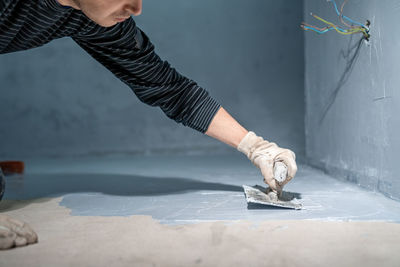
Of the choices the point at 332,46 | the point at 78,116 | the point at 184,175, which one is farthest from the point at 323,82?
the point at 78,116

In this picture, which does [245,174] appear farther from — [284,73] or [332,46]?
[284,73]

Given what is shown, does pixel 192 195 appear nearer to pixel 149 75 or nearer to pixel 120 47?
pixel 149 75

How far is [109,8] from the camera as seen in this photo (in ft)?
3.12

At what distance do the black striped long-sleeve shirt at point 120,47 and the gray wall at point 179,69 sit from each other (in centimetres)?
217

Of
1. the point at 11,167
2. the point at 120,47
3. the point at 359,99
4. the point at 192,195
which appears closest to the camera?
the point at 120,47

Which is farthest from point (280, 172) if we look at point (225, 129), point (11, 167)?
point (11, 167)

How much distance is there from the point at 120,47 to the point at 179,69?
2.30m

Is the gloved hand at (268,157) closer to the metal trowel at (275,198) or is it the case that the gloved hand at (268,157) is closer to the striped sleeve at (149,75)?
the metal trowel at (275,198)

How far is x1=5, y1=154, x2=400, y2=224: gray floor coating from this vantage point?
106 cm

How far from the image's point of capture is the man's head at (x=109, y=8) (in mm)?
943

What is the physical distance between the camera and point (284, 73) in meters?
3.46

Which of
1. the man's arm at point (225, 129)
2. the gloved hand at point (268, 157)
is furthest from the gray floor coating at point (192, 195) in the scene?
the man's arm at point (225, 129)

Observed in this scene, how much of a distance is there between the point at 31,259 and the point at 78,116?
299cm

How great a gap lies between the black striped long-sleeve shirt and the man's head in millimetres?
130
